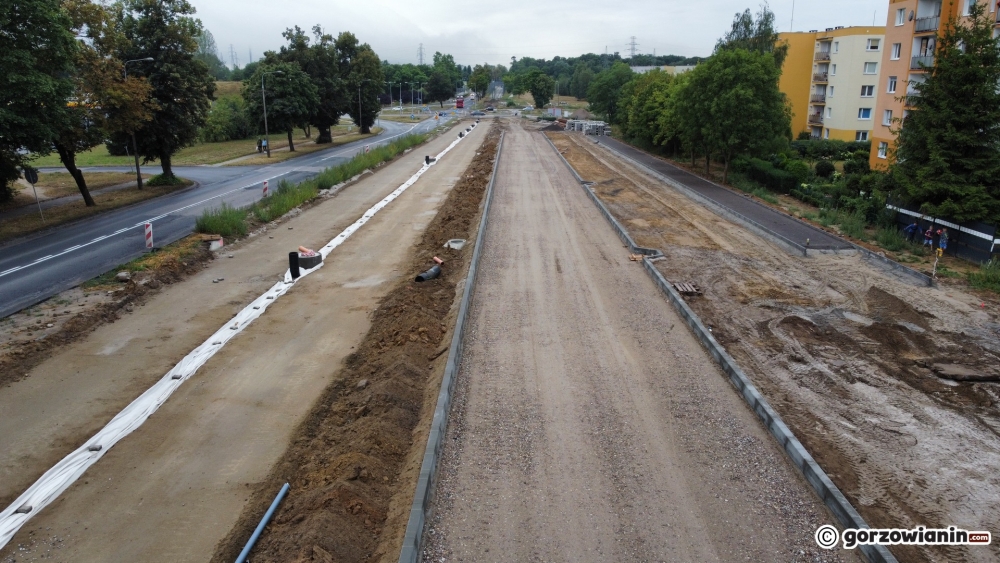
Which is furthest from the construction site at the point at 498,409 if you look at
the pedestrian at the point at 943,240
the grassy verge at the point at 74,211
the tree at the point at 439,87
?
the tree at the point at 439,87

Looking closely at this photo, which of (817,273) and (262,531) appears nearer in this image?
(262,531)

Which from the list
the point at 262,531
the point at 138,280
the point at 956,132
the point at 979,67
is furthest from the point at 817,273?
the point at 138,280

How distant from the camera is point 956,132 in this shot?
67.8 ft

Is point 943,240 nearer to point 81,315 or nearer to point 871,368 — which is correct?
point 871,368

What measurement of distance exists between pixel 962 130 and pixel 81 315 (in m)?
26.5

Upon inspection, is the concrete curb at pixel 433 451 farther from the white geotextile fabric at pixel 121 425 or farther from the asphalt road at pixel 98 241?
the asphalt road at pixel 98 241

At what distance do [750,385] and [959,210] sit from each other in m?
14.8

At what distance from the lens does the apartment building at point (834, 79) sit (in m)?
52.1

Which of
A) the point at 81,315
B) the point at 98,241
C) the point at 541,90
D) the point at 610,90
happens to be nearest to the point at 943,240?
the point at 81,315

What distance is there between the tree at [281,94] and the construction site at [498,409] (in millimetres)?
35539

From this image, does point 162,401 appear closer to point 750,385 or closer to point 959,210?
point 750,385

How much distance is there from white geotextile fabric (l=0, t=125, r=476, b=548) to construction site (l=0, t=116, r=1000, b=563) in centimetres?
4

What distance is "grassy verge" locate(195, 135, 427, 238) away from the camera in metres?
22.4

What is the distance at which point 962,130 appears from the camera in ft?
68.4
